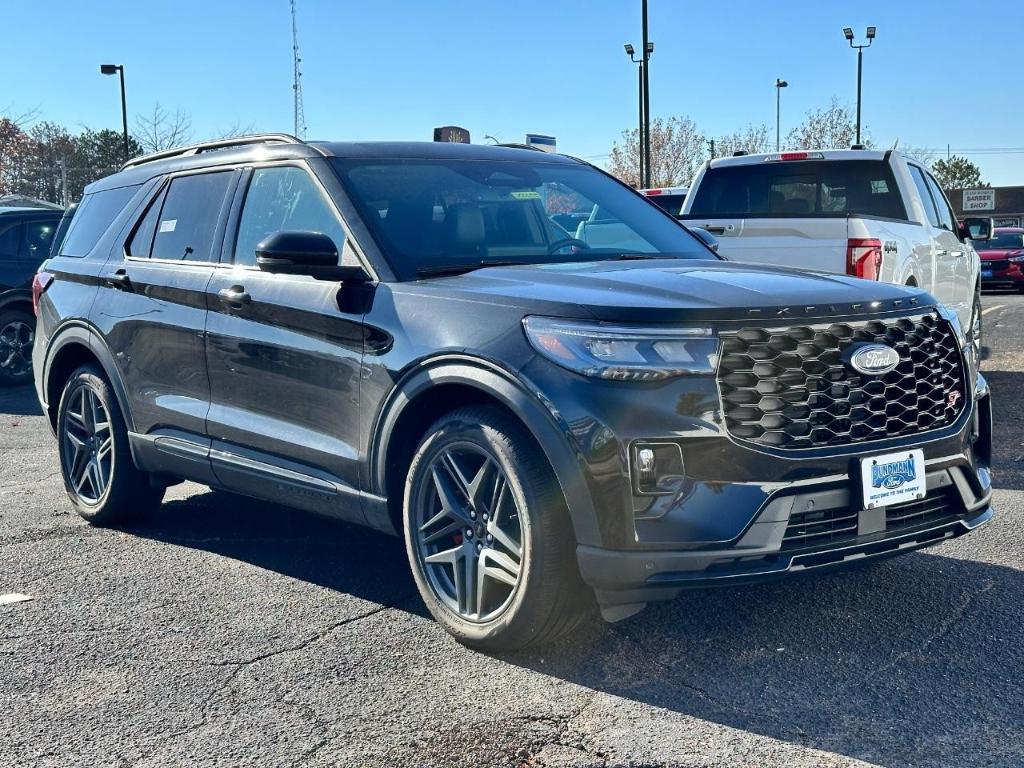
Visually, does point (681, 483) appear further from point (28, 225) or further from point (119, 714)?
point (28, 225)

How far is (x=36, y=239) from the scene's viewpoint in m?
13.0

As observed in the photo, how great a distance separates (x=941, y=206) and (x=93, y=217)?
757 cm

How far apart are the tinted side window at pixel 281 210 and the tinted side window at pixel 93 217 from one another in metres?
1.25

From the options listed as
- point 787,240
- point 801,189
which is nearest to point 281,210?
point 787,240

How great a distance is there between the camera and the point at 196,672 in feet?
13.1

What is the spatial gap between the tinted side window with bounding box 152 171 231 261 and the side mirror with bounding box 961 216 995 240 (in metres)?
7.84

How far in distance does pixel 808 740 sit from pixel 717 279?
60.7 inches

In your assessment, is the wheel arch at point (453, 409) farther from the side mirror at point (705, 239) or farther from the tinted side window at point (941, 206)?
the tinted side window at point (941, 206)

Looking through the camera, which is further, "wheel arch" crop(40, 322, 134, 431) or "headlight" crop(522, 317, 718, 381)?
"wheel arch" crop(40, 322, 134, 431)

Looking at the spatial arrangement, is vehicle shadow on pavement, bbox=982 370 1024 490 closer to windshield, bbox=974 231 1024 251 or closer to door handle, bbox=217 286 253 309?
door handle, bbox=217 286 253 309

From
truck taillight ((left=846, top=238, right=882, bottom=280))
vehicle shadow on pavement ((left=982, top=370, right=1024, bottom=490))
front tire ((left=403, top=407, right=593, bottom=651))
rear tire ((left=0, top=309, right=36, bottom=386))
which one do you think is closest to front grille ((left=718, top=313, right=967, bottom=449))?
front tire ((left=403, top=407, right=593, bottom=651))

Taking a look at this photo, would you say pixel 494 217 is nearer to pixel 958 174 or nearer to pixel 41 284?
pixel 41 284

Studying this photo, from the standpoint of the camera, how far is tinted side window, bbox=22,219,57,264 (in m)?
12.9

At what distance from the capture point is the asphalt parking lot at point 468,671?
132 inches
